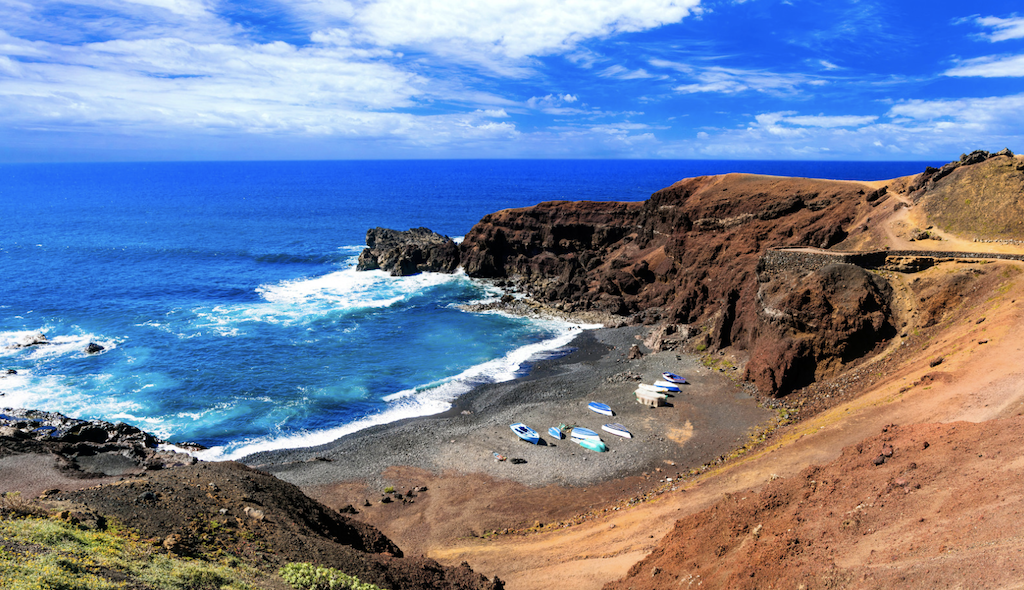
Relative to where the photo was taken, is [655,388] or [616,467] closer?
[616,467]

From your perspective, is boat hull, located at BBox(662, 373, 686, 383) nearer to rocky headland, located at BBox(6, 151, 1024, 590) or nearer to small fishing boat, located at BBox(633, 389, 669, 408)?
rocky headland, located at BBox(6, 151, 1024, 590)

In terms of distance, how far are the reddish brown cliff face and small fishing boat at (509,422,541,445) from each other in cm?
1640

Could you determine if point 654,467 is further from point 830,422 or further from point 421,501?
point 421,501

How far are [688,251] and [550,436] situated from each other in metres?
34.6

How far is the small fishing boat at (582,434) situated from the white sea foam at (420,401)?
1089 centimetres

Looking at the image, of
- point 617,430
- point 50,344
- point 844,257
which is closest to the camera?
point 617,430

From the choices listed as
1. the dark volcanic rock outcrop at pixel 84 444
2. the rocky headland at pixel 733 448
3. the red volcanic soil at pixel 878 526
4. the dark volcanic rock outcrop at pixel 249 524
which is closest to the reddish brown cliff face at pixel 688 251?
the rocky headland at pixel 733 448

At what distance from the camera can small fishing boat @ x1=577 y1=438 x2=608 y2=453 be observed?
33931mm

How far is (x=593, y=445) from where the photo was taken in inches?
1350

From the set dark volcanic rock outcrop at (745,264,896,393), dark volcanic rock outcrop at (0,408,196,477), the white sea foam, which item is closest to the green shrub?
dark volcanic rock outcrop at (0,408,196,477)

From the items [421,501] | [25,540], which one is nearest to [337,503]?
[421,501]

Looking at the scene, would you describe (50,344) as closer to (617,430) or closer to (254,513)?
(254,513)

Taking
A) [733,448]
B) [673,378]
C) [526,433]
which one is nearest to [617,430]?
[526,433]

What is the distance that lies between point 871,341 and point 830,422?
10189mm
